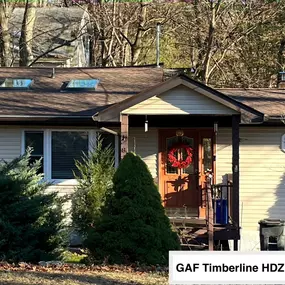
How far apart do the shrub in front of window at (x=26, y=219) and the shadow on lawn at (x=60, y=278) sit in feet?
8.09

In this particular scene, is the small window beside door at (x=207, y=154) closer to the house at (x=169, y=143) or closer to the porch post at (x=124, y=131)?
the house at (x=169, y=143)

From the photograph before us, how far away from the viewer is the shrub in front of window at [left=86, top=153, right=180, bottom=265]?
32.0ft

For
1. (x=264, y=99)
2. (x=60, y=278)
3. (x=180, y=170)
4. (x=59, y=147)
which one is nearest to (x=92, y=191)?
(x=59, y=147)

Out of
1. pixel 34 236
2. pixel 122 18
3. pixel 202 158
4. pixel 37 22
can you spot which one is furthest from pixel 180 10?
pixel 34 236

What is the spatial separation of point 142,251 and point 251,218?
625 cm

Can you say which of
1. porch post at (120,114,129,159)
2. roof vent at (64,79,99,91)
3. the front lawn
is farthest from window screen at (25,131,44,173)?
the front lawn

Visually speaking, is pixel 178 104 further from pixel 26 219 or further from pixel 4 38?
pixel 4 38

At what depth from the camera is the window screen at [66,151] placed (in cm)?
1477

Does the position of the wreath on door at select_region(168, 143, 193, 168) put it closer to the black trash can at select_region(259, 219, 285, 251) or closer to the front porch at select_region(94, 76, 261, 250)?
the front porch at select_region(94, 76, 261, 250)

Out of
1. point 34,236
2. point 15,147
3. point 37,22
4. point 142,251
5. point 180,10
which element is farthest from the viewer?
point 37,22

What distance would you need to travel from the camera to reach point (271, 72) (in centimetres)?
2795

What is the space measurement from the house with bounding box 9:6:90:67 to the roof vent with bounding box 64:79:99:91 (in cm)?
1294

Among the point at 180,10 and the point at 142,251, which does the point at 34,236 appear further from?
the point at 180,10

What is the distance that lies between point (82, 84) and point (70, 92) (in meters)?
0.56
